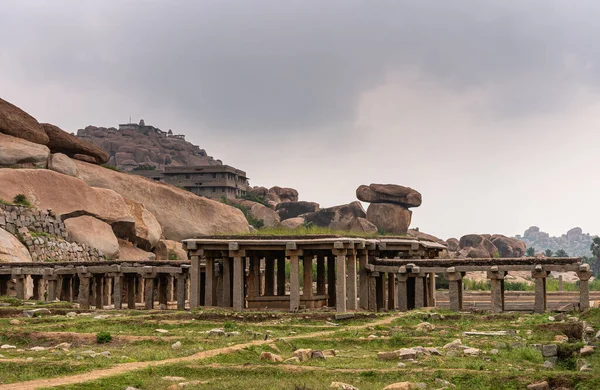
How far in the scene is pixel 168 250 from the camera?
73.5 meters

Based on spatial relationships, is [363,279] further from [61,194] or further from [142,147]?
[142,147]

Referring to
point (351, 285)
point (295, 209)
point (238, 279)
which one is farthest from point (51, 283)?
point (295, 209)

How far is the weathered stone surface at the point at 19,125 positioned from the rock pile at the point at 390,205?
5407 centimetres

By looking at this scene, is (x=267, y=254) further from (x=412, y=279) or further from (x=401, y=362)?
(x=401, y=362)

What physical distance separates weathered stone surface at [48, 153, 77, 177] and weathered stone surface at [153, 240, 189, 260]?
10.1m

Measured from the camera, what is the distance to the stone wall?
173 ft

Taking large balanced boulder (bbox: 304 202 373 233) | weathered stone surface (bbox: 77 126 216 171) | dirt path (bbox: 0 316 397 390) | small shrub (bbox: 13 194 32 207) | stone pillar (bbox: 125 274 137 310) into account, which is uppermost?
weathered stone surface (bbox: 77 126 216 171)

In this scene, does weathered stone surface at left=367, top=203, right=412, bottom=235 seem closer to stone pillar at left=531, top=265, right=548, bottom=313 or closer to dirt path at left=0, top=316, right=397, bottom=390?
stone pillar at left=531, top=265, right=548, bottom=313

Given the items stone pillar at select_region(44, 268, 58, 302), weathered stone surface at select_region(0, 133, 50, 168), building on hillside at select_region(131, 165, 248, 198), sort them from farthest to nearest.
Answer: building on hillside at select_region(131, 165, 248, 198)
weathered stone surface at select_region(0, 133, 50, 168)
stone pillar at select_region(44, 268, 58, 302)

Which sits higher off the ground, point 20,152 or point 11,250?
point 20,152

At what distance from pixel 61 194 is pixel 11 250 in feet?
39.3

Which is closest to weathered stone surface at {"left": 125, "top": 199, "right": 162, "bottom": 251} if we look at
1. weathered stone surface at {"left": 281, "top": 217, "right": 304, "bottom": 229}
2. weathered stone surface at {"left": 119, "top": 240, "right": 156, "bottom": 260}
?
weathered stone surface at {"left": 119, "top": 240, "right": 156, "bottom": 260}

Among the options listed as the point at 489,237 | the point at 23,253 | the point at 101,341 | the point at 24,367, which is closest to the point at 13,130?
the point at 23,253

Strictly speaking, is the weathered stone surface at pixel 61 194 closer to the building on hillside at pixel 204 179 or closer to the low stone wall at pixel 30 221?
the low stone wall at pixel 30 221
